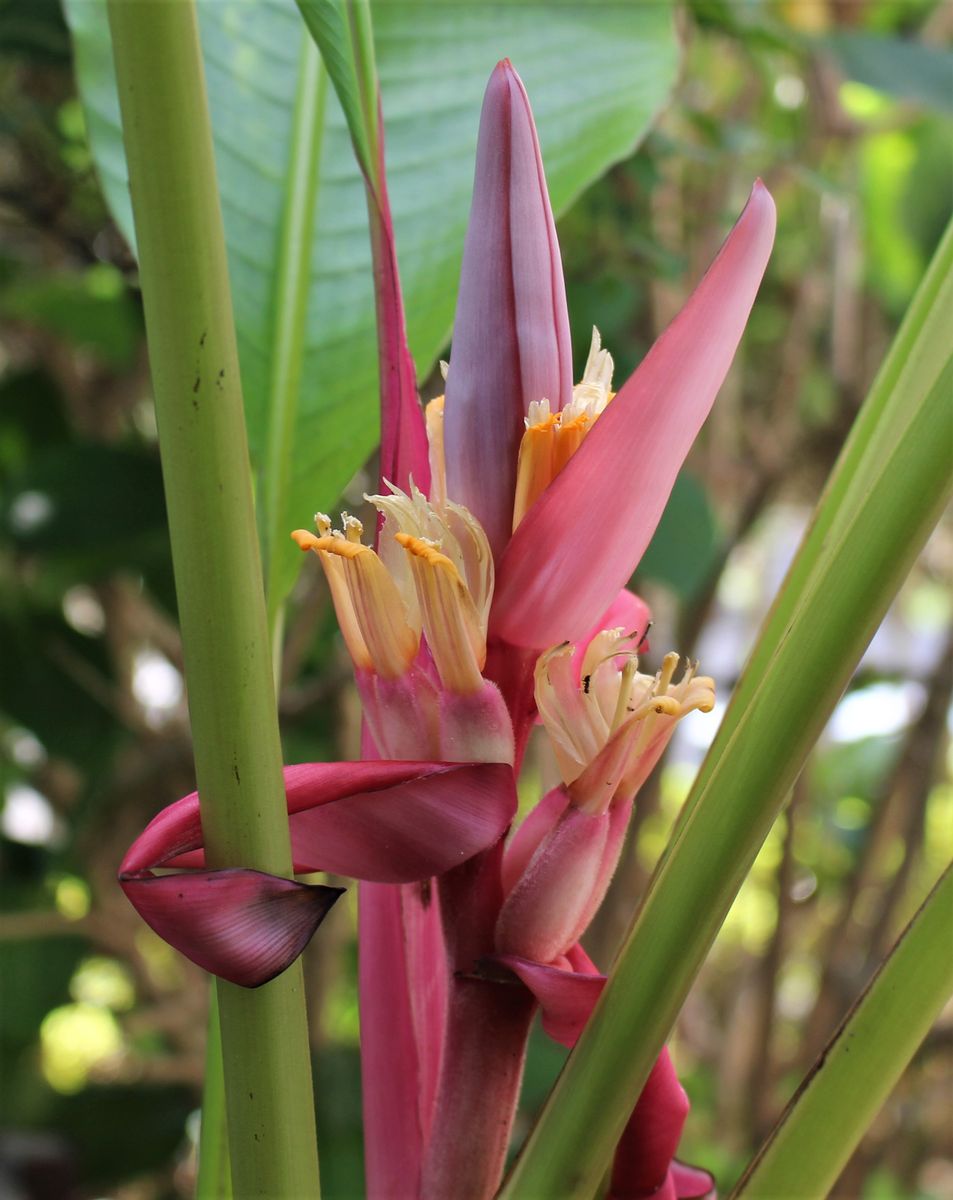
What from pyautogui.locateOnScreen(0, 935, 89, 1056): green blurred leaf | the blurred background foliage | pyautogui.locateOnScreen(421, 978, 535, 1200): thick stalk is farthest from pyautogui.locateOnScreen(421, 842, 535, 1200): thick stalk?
pyautogui.locateOnScreen(0, 935, 89, 1056): green blurred leaf

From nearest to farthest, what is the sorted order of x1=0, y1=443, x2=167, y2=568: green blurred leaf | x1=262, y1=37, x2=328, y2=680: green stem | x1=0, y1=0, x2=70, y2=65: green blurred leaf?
x1=262, y1=37, x2=328, y2=680: green stem, x1=0, y1=0, x2=70, y2=65: green blurred leaf, x1=0, y1=443, x2=167, y2=568: green blurred leaf

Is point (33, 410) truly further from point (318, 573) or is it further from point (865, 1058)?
point (865, 1058)

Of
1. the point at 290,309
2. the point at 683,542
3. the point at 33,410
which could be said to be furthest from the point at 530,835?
the point at 33,410

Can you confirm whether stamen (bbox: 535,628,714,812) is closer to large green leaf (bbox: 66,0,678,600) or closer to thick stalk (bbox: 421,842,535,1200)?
thick stalk (bbox: 421,842,535,1200)

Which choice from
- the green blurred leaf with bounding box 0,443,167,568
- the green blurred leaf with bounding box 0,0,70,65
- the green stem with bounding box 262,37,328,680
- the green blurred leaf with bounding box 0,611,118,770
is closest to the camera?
the green stem with bounding box 262,37,328,680

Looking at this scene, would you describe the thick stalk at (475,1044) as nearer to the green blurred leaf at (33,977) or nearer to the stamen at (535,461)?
the stamen at (535,461)

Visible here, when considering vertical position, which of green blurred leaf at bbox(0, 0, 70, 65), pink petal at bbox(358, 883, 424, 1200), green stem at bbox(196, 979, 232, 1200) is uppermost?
green blurred leaf at bbox(0, 0, 70, 65)
